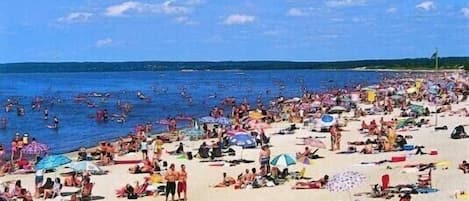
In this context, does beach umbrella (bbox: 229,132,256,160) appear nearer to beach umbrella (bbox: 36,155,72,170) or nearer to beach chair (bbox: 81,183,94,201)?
beach umbrella (bbox: 36,155,72,170)

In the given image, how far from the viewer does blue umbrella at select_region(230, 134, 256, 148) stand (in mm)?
24952

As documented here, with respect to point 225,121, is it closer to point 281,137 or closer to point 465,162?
point 281,137

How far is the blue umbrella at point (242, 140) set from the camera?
24952 millimetres

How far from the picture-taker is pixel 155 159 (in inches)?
936

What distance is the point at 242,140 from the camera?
25.0 meters

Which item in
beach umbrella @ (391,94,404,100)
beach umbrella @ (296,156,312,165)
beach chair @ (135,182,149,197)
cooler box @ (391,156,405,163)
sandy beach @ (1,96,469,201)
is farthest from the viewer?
beach umbrella @ (391,94,404,100)

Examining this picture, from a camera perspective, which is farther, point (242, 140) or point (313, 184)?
point (242, 140)

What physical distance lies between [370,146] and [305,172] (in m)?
4.78

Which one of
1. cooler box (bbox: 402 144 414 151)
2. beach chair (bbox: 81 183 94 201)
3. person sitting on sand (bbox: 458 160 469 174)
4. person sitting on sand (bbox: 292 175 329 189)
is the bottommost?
beach chair (bbox: 81 183 94 201)

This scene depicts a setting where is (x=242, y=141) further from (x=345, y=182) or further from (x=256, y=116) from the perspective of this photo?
(x=256, y=116)

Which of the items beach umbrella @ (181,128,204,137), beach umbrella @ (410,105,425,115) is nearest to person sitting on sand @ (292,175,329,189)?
beach umbrella @ (181,128,204,137)

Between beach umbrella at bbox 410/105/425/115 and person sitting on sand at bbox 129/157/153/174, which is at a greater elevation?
beach umbrella at bbox 410/105/425/115

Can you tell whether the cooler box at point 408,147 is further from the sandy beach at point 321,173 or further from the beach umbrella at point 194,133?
the beach umbrella at point 194,133

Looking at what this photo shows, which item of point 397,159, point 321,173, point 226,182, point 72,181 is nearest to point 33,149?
point 72,181
